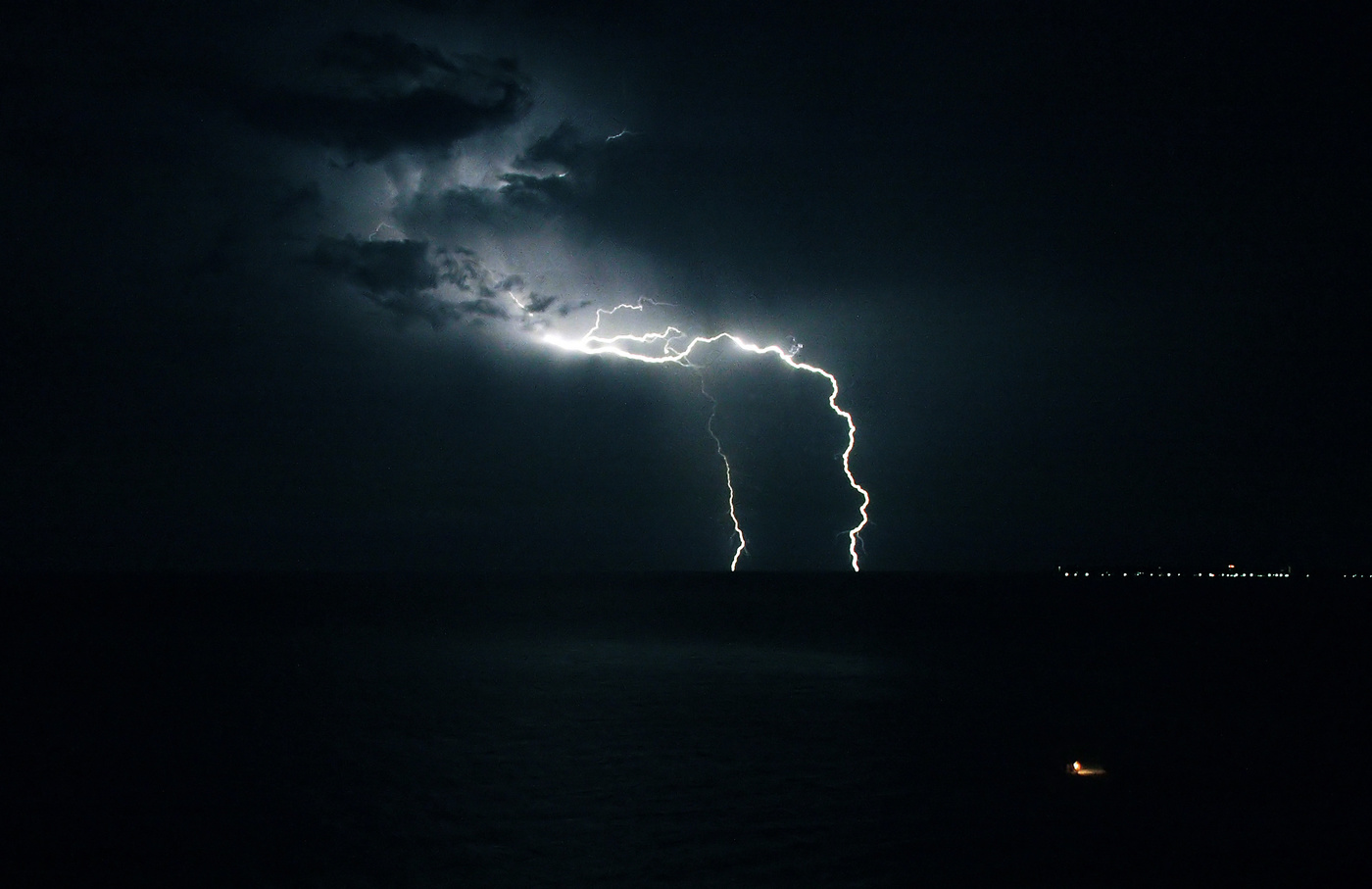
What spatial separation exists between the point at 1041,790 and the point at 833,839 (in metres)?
4.52

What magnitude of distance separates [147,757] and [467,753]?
5.55 metres

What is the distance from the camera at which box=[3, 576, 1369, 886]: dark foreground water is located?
12375mm

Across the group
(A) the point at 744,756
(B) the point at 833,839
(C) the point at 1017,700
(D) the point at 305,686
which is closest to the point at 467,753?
(A) the point at 744,756

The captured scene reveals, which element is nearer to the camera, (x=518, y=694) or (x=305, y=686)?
(x=518, y=694)

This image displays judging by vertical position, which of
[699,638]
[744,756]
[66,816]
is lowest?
[66,816]

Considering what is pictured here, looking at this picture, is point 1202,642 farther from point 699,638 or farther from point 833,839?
point 833,839

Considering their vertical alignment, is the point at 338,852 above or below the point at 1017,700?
below

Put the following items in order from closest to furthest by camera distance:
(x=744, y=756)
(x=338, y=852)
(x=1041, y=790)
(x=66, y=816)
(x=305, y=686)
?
(x=338, y=852)
(x=66, y=816)
(x=1041, y=790)
(x=744, y=756)
(x=305, y=686)

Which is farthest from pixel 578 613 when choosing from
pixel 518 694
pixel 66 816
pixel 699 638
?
pixel 66 816

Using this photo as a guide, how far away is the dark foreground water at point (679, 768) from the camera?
40.6 feet

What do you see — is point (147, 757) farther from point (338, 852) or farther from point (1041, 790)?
point (1041, 790)

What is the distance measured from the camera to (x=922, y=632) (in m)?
53.7

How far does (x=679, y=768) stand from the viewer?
1739 centimetres

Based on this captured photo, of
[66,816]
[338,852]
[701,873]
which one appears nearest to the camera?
[701,873]
